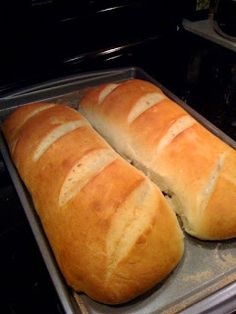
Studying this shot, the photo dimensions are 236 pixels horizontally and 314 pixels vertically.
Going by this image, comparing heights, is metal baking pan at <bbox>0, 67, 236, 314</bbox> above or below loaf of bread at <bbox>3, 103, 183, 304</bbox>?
below

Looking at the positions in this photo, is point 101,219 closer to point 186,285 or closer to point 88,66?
point 186,285

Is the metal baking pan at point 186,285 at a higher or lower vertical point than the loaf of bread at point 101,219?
lower

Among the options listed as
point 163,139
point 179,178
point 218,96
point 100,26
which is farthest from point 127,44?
point 179,178

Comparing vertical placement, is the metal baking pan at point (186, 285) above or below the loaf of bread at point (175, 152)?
below

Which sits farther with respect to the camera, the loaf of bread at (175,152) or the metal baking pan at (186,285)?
the loaf of bread at (175,152)

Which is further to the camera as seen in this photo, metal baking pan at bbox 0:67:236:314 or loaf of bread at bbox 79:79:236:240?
loaf of bread at bbox 79:79:236:240
